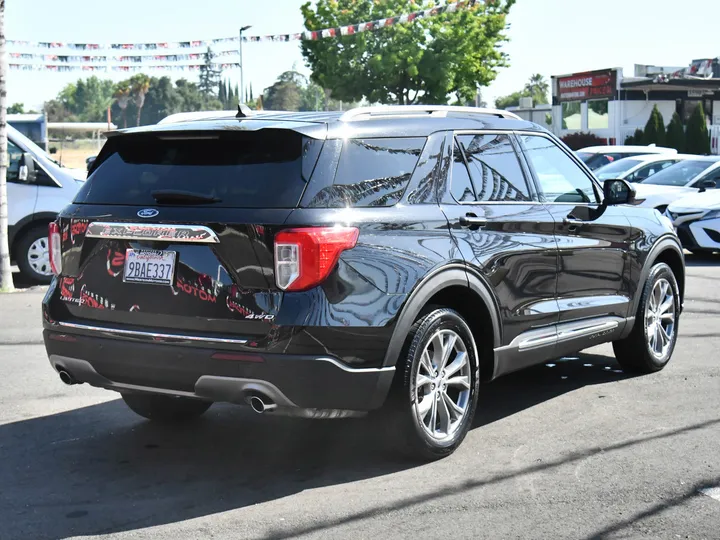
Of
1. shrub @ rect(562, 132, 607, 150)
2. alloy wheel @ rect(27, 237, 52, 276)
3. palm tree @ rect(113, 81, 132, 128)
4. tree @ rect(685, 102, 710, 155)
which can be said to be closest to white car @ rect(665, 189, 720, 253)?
alloy wheel @ rect(27, 237, 52, 276)

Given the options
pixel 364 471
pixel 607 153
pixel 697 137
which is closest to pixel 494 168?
pixel 364 471

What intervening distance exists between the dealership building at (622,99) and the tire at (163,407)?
52.8 m

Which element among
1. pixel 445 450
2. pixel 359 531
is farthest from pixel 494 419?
pixel 359 531

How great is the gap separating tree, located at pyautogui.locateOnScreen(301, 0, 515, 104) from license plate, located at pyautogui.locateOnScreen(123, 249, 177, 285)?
47.3 meters

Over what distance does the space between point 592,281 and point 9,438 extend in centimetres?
353

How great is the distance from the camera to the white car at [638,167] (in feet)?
69.0

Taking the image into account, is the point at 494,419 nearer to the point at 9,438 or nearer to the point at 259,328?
the point at 259,328

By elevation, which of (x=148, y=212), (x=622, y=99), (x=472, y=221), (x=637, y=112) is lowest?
(x=472, y=221)

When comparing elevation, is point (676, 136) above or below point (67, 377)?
above

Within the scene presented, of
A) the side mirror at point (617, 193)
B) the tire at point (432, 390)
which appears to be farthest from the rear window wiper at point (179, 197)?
the side mirror at point (617, 193)

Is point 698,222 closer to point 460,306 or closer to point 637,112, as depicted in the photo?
point 460,306

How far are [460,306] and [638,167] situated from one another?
16.4 meters

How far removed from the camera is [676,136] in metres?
47.2

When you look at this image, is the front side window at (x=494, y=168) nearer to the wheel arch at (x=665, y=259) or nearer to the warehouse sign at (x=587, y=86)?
the wheel arch at (x=665, y=259)
